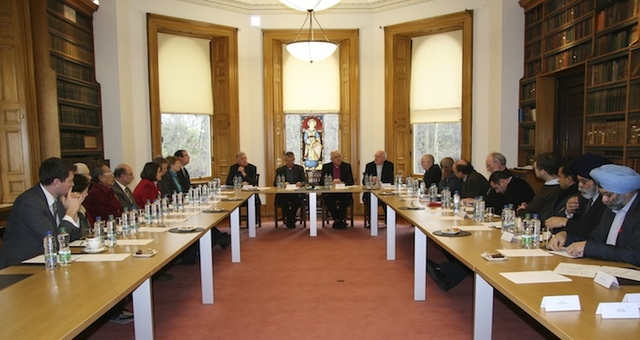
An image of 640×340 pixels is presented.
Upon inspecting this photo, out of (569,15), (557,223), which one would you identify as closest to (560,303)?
(557,223)

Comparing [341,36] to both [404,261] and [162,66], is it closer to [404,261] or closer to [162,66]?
[162,66]

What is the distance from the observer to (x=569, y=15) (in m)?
6.17

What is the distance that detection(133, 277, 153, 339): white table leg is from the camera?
2797 millimetres

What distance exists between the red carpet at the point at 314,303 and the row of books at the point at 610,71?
275cm

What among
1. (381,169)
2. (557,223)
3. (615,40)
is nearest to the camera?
(557,223)

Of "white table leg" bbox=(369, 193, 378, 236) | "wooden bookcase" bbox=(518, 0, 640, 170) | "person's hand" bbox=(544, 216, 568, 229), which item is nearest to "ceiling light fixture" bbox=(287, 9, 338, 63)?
"white table leg" bbox=(369, 193, 378, 236)

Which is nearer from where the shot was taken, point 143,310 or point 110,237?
point 143,310

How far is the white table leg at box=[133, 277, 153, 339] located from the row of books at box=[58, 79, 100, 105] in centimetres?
472

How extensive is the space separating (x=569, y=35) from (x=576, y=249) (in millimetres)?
4496

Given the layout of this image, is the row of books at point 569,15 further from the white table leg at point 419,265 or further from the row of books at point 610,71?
the white table leg at point 419,265

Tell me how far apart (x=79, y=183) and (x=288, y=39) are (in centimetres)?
624

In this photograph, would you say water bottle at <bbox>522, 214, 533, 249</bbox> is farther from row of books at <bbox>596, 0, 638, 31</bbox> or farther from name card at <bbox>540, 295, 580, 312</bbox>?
row of books at <bbox>596, 0, 638, 31</bbox>

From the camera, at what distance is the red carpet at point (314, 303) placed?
3.59 m

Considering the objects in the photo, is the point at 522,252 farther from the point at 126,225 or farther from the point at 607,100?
the point at 607,100
